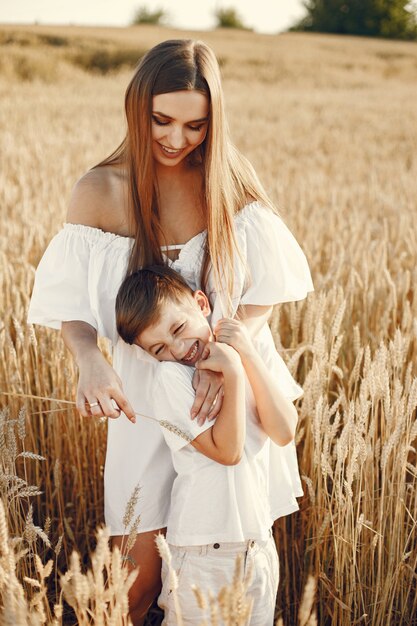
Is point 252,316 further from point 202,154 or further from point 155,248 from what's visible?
point 202,154

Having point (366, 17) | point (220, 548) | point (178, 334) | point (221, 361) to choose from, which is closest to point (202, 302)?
point (178, 334)

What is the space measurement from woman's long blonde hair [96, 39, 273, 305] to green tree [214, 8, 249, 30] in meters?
51.1

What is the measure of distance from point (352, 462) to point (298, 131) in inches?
326

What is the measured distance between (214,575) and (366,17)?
49.8m

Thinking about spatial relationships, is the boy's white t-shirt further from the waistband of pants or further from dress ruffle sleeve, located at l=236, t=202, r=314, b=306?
dress ruffle sleeve, located at l=236, t=202, r=314, b=306

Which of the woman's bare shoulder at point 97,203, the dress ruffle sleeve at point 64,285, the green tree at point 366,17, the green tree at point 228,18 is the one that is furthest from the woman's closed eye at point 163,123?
the green tree at point 228,18

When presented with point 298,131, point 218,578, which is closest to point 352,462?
point 218,578

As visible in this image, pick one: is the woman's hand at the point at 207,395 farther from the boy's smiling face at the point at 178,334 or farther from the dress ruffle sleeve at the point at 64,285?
the dress ruffle sleeve at the point at 64,285

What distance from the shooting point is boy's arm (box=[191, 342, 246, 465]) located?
1422mm

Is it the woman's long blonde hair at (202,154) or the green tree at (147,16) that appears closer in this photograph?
the woman's long blonde hair at (202,154)

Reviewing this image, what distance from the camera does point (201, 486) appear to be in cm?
150

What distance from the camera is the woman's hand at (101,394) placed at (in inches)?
56.5

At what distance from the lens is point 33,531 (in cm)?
131

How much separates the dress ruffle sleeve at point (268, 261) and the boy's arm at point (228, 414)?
33 cm
